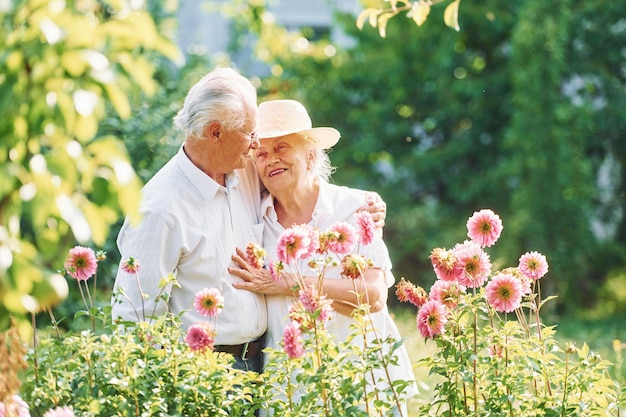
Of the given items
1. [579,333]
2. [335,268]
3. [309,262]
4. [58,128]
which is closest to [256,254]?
[309,262]

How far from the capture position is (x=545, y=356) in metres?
2.67

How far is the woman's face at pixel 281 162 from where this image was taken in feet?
10.9

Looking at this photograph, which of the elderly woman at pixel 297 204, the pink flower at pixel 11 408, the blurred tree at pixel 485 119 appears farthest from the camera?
the blurred tree at pixel 485 119

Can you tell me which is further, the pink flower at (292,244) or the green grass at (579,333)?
the green grass at (579,333)

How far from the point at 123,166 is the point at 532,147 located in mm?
8804

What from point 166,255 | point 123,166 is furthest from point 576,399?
point 123,166

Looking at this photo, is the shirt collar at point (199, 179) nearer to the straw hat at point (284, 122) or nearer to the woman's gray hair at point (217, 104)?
the woman's gray hair at point (217, 104)

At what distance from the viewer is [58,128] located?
1.49m

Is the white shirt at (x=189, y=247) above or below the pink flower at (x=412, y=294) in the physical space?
above

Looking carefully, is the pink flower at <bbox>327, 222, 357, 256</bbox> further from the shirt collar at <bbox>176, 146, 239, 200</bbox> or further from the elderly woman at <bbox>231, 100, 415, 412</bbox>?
the shirt collar at <bbox>176, 146, 239, 200</bbox>

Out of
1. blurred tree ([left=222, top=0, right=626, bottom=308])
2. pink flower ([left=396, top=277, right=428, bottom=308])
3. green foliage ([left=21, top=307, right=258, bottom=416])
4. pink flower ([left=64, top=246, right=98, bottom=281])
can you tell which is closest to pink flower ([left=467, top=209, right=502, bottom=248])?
pink flower ([left=396, top=277, right=428, bottom=308])

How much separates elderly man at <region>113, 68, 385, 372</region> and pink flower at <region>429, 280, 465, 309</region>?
0.65m

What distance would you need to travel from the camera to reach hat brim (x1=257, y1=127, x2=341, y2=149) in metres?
3.29

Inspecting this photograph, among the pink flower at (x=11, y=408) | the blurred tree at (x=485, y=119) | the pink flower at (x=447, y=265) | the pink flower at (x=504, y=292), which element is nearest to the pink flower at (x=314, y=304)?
the pink flower at (x=447, y=265)
